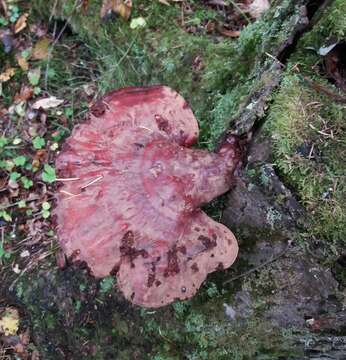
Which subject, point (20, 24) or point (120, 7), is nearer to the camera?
point (120, 7)

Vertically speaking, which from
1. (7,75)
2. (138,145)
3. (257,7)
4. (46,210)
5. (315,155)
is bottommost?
(46,210)

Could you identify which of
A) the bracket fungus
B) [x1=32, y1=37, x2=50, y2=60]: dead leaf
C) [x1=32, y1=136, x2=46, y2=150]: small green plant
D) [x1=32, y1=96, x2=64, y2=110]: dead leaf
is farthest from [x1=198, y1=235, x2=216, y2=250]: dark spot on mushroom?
[x1=32, y1=37, x2=50, y2=60]: dead leaf

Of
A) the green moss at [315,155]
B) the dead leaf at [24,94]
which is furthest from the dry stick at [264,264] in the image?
the dead leaf at [24,94]

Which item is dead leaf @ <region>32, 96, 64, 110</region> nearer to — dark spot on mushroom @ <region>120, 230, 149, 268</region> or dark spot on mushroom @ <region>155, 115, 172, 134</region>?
dark spot on mushroom @ <region>155, 115, 172, 134</region>

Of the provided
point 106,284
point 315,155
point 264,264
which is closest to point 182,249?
point 264,264

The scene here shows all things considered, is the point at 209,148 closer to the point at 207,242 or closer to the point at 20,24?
the point at 207,242

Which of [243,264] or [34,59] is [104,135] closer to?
[243,264]
